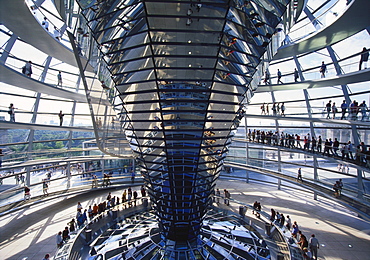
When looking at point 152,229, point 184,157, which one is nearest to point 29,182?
point 152,229

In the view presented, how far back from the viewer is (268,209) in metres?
16.6

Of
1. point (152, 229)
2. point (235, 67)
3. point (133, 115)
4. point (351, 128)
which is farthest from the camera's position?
point (351, 128)

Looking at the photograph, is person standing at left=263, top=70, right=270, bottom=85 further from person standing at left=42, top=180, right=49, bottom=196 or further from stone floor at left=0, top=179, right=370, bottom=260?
person standing at left=42, top=180, right=49, bottom=196

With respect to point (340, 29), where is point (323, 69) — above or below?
below

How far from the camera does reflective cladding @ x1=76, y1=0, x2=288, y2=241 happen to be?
251 inches

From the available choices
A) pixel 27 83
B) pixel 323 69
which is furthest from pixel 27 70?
pixel 323 69

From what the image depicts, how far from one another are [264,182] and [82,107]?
64.1 feet

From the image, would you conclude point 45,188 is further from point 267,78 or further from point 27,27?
point 267,78

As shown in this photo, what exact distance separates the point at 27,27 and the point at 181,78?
9902mm

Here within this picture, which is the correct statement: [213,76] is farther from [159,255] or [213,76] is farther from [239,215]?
[239,215]

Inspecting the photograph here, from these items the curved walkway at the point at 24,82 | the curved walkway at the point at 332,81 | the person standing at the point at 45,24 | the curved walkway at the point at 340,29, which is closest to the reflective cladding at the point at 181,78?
the curved walkway at the point at 340,29

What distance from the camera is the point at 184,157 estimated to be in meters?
8.79

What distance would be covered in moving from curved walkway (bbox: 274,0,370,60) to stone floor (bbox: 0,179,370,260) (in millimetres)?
10673

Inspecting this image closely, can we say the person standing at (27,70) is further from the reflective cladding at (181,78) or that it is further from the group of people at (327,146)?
the group of people at (327,146)
